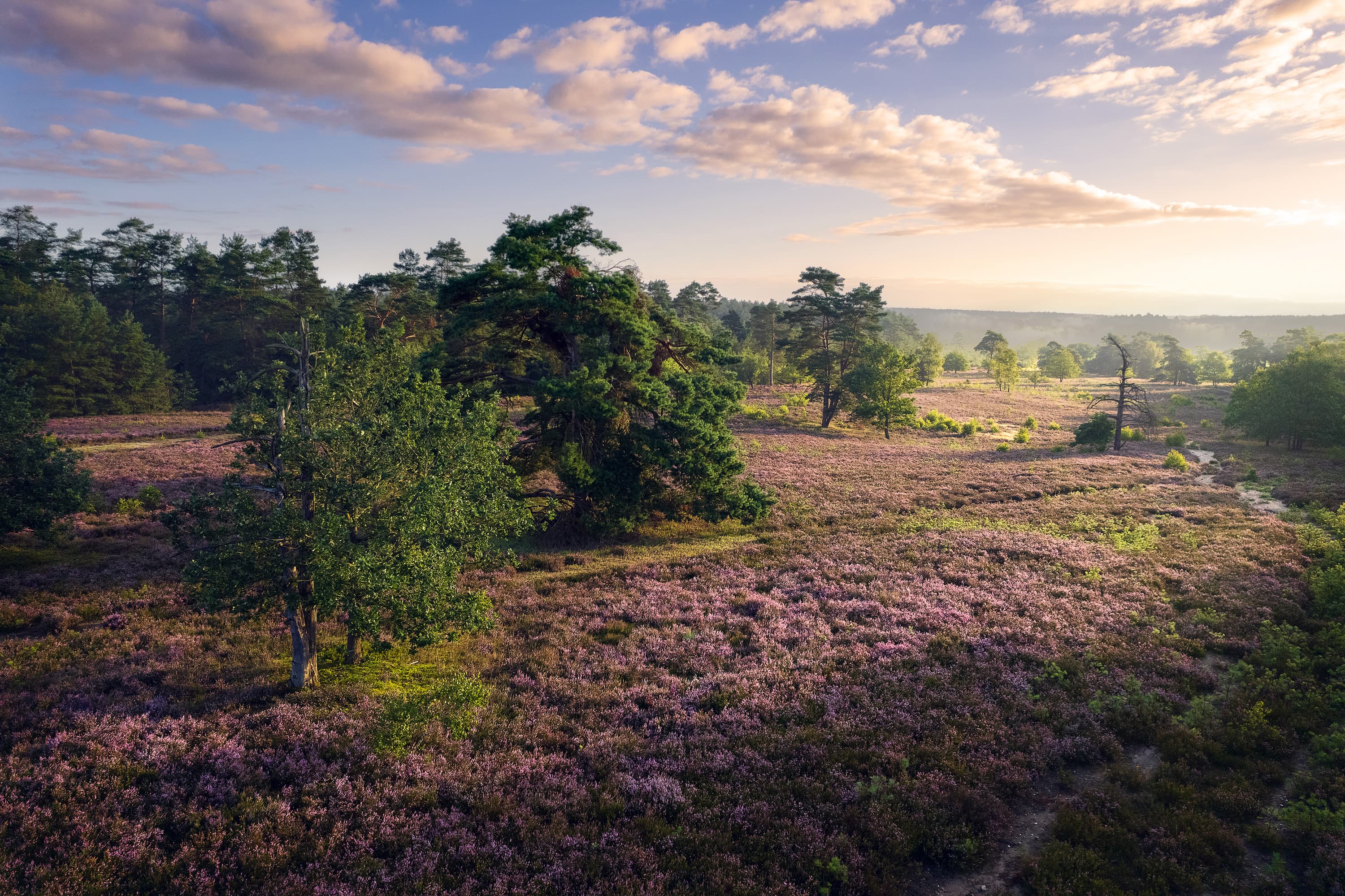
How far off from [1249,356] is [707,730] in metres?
174

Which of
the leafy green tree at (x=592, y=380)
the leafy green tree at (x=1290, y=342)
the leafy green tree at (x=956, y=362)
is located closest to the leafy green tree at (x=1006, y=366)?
the leafy green tree at (x=956, y=362)

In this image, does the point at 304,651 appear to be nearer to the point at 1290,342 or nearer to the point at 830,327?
the point at 830,327

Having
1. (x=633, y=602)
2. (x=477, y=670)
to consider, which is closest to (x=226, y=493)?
(x=477, y=670)

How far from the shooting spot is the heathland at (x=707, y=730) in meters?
8.11

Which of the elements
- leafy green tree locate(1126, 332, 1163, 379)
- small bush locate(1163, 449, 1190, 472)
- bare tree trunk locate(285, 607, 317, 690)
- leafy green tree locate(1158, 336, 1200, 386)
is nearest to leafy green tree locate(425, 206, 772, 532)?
bare tree trunk locate(285, 607, 317, 690)

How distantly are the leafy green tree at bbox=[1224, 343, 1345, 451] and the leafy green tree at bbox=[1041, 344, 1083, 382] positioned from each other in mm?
89448

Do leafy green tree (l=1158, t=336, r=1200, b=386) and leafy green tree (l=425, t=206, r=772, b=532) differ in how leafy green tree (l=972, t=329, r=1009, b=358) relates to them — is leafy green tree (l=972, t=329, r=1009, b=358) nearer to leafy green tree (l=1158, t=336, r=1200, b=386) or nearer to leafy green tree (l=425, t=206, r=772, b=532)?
leafy green tree (l=1158, t=336, r=1200, b=386)

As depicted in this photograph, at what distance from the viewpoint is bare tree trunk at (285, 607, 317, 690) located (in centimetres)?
1219

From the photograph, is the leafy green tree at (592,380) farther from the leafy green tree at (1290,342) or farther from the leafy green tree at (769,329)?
the leafy green tree at (1290,342)

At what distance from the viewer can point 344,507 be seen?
11.4 metres

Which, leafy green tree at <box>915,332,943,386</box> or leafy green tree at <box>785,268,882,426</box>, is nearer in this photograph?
leafy green tree at <box>785,268,882,426</box>

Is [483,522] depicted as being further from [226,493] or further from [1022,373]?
[1022,373]

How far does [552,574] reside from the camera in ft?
69.3

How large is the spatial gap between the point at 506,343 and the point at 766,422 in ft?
136
